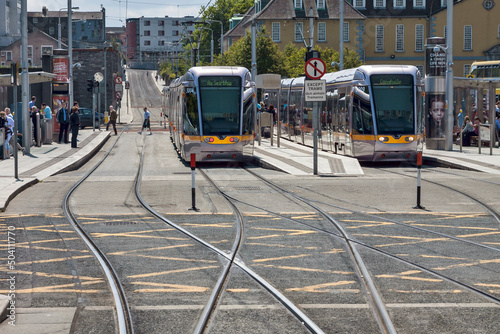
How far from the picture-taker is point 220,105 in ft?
88.3

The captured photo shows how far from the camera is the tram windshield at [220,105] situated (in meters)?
26.8

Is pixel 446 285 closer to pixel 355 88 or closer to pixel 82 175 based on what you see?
pixel 82 175

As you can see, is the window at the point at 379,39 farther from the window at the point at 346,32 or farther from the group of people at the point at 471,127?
the group of people at the point at 471,127

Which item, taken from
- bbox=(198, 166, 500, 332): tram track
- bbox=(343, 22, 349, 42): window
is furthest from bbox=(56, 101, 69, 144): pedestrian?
bbox=(343, 22, 349, 42): window

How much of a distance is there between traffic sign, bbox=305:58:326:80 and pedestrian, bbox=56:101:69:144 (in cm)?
1695

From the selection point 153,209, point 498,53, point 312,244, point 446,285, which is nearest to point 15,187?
point 153,209

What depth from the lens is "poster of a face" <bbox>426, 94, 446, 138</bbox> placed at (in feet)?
111

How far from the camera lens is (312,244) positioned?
38.3ft

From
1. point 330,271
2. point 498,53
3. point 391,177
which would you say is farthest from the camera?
point 498,53

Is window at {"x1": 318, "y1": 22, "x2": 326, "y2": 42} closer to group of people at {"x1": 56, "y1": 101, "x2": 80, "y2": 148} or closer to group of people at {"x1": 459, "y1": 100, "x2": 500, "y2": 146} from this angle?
group of people at {"x1": 56, "y1": 101, "x2": 80, "y2": 148}

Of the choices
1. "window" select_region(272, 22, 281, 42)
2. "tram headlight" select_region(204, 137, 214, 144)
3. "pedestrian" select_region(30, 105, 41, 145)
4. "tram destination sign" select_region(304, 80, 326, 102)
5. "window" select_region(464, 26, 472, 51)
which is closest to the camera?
A: "tram destination sign" select_region(304, 80, 326, 102)

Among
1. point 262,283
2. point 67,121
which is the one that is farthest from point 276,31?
point 262,283

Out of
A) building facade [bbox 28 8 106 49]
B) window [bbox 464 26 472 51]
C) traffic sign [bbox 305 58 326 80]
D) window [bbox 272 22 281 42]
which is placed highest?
building facade [bbox 28 8 106 49]

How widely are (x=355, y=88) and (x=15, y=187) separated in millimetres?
12413
